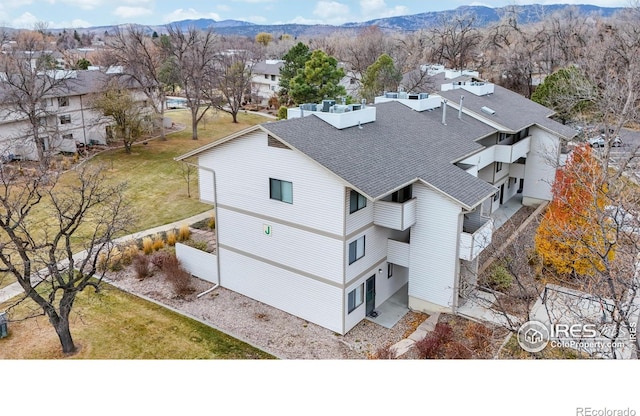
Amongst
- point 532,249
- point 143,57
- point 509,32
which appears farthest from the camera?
point 509,32

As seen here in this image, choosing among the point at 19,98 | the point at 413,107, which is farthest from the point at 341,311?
the point at 19,98

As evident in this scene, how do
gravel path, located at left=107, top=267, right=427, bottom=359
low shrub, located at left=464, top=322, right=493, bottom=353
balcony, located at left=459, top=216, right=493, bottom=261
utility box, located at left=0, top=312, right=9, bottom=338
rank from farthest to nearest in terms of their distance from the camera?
balcony, located at left=459, top=216, right=493, bottom=261 → utility box, located at left=0, top=312, right=9, bottom=338 → gravel path, located at left=107, top=267, right=427, bottom=359 → low shrub, located at left=464, top=322, right=493, bottom=353

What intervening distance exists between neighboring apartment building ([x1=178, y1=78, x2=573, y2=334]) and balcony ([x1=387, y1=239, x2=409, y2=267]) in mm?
35

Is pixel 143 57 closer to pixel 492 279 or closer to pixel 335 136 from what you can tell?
pixel 335 136

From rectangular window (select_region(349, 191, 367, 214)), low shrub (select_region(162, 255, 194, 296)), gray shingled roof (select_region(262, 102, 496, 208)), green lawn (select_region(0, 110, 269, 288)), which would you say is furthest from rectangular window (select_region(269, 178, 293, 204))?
green lawn (select_region(0, 110, 269, 288))

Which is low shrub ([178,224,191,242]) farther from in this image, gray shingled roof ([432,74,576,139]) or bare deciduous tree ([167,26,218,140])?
bare deciduous tree ([167,26,218,140])

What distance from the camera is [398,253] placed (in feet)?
51.8

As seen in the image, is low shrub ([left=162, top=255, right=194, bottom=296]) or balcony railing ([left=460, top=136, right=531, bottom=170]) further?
balcony railing ([left=460, top=136, right=531, bottom=170])

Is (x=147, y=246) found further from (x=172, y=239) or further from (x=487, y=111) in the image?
(x=487, y=111)

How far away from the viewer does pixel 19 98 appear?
29953 millimetres

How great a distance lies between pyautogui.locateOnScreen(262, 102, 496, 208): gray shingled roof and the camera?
13820 millimetres

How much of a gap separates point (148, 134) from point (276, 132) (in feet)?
88.9

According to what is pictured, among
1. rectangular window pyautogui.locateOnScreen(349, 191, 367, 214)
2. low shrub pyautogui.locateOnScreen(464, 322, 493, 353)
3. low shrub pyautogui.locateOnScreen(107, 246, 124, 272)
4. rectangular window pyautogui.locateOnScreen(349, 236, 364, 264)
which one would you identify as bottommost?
low shrub pyautogui.locateOnScreen(464, 322, 493, 353)

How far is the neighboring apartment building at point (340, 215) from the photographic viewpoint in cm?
1396
